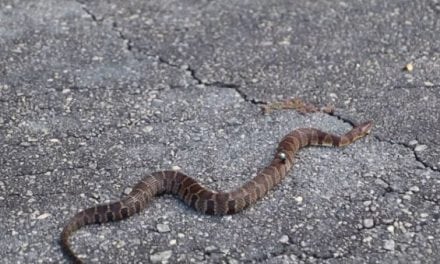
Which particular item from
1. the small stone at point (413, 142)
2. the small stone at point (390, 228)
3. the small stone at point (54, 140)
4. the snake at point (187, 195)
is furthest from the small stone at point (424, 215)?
the small stone at point (54, 140)

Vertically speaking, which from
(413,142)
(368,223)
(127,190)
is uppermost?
(413,142)

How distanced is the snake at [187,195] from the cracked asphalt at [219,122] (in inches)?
3.0

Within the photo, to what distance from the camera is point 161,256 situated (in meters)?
5.86

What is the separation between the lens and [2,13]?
9570 mm

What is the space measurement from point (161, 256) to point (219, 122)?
80.5 inches

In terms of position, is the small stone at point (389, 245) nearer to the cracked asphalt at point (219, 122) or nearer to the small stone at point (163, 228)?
the cracked asphalt at point (219, 122)

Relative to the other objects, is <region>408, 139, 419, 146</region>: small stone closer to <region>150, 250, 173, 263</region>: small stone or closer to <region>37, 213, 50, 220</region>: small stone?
<region>150, 250, 173, 263</region>: small stone

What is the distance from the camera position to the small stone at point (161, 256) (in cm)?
582

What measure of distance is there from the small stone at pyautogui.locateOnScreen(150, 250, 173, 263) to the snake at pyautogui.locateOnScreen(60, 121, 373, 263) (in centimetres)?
55

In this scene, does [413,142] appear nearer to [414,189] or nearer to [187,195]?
[414,189]

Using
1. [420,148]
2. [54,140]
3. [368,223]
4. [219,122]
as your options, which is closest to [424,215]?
[368,223]

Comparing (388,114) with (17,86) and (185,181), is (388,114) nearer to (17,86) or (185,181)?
(185,181)

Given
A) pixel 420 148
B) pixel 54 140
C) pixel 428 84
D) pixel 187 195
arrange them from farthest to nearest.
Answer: pixel 428 84, pixel 54 140, pixel 420 148, pixel 187 195

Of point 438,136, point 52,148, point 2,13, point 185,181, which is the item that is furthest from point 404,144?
point 2,13
